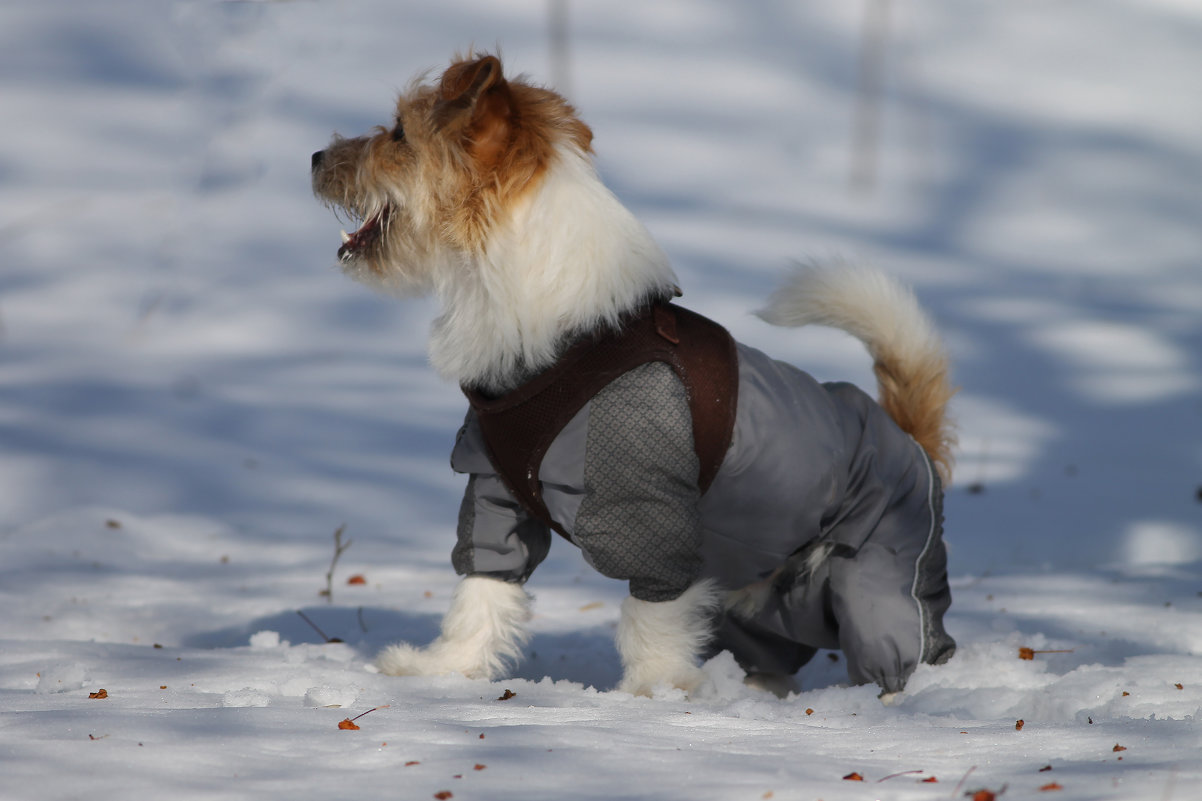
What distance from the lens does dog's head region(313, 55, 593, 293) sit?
2.75m

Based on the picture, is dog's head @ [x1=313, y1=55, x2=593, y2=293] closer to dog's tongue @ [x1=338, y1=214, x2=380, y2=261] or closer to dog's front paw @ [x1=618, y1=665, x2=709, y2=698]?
dog's tongue @ [x1=338, y1=214, x2=380, y2=261]

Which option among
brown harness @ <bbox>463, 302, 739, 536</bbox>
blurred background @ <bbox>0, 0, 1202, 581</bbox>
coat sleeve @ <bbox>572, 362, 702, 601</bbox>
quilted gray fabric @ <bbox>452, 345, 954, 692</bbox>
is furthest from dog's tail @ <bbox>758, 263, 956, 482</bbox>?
blurred background @ <bbox>0, 0, 1202, 581</bbox>

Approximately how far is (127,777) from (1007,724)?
5.47 feet

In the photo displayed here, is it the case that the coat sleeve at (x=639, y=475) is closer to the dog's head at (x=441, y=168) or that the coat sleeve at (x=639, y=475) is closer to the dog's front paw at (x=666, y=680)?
the dog's front paw at (x=666, y=680)

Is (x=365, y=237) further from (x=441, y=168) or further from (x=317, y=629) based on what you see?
(x=317, y=629)

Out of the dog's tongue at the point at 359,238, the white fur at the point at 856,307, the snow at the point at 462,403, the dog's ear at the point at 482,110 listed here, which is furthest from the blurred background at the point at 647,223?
the dog's ear at the point at 482,110

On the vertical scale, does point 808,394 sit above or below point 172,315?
above

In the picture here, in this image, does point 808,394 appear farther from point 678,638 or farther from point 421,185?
point 421,185

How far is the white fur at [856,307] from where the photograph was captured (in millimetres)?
3070

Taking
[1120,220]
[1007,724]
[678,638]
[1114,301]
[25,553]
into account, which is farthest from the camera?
[1120,220]

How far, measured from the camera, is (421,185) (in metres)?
2.86

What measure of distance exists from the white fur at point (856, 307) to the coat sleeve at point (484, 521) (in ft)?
2.70

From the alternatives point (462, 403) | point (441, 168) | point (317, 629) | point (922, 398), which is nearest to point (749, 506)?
point (922, 398)

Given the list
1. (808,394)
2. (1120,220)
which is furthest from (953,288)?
(808,394)
